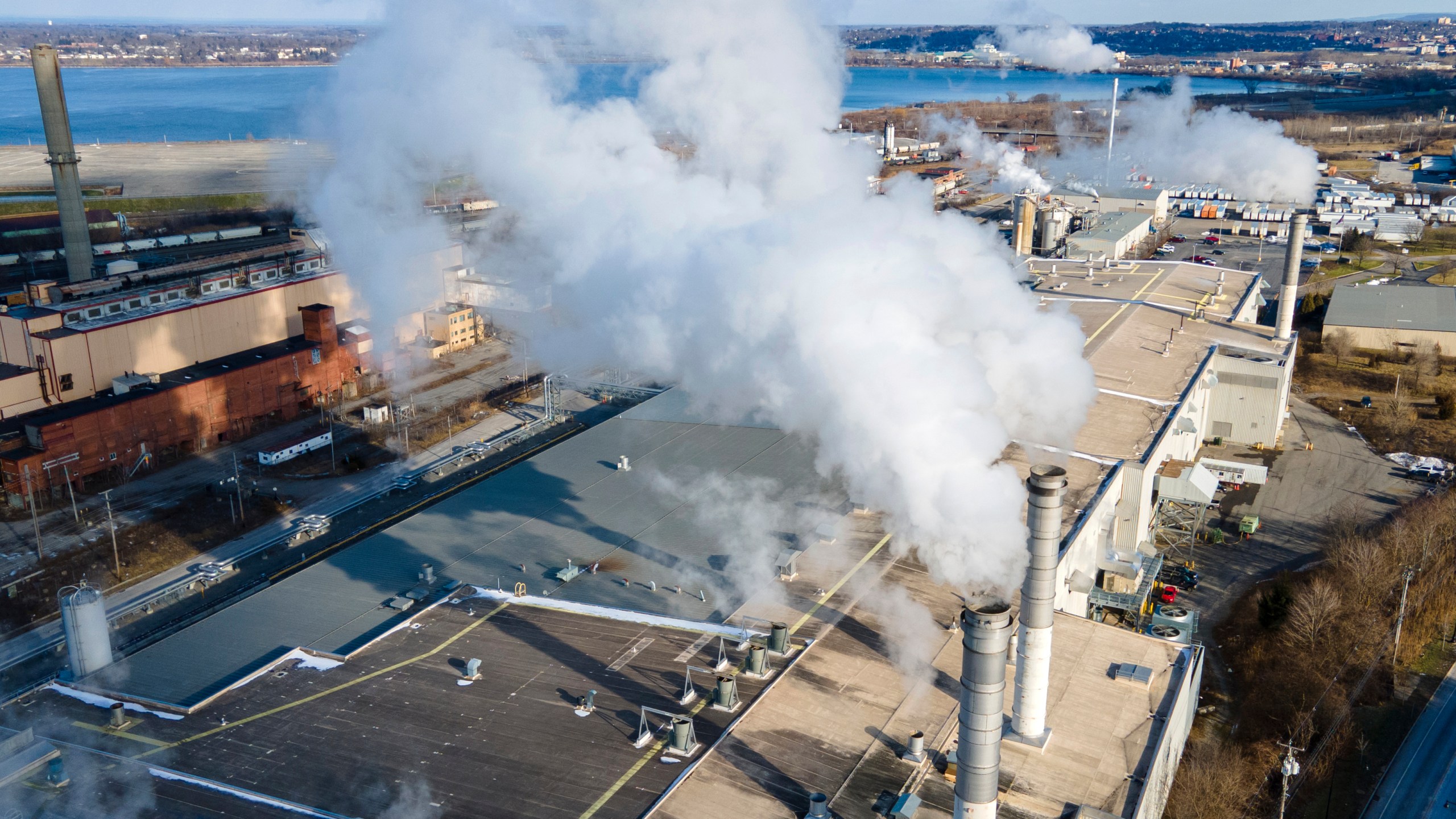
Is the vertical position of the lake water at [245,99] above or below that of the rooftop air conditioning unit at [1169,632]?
above

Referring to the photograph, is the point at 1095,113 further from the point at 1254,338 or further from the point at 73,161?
the point at 73,161

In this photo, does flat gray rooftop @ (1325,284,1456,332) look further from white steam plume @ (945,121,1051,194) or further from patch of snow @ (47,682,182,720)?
patch of snow @ (47,682,182,720)

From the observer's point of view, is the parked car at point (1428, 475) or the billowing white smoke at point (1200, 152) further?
the billowing white smoke at point (1200, 152)

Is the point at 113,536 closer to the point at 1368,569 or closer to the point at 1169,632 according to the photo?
the point at 1169,632

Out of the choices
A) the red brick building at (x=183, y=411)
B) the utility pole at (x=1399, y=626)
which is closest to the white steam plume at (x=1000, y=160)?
the red brick building at (x=183, y=411)

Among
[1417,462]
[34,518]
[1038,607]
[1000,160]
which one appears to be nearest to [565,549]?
[1038,607]

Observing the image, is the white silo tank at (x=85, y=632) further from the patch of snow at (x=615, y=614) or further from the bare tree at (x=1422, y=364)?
the bare tree at (x=1422, y=364)

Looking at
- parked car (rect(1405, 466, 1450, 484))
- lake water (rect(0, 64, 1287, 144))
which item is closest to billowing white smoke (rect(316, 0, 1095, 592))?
parked car (rect(1405, 466, 1450, 484))
